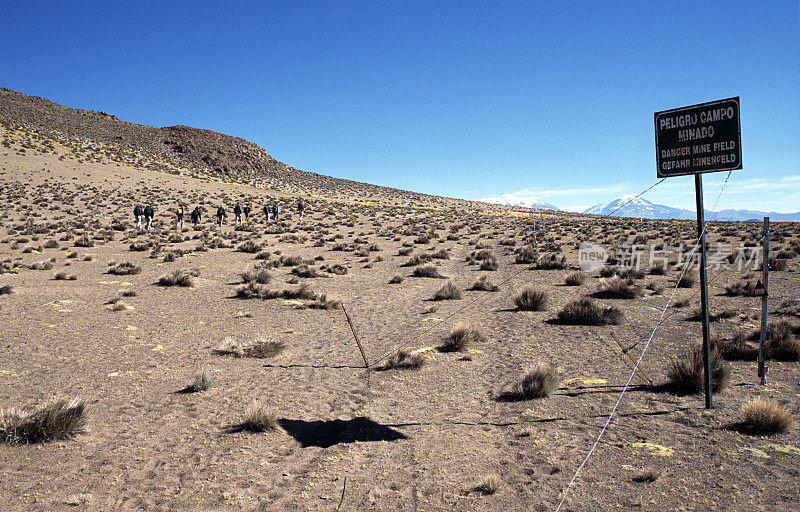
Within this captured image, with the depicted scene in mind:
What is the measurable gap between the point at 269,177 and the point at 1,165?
56.0 m

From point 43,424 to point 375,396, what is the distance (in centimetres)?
432

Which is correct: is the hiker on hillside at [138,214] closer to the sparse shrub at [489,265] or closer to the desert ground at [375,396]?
the desert ground at [375,396]

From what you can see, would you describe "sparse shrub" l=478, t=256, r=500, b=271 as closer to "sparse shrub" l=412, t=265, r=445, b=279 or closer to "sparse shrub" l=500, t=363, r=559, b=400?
"sparse shrub" l=412, t=265, r=445, b=279

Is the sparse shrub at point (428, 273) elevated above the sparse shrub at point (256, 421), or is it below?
above

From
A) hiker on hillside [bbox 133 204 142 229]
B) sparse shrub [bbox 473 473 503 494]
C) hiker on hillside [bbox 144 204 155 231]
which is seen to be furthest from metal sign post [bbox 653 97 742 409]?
hiker on hillside [bbox 133 204 142 229]

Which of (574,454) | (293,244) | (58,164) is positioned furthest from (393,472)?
(58,164)

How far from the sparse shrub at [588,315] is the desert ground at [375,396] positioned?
0.39 ft

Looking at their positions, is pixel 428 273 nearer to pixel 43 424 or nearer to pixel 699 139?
pixel 699 139

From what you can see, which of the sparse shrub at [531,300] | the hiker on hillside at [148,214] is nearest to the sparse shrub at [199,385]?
the sparse shrub at [531,300]

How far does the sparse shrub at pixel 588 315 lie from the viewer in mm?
10883

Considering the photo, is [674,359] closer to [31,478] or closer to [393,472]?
[393,472]

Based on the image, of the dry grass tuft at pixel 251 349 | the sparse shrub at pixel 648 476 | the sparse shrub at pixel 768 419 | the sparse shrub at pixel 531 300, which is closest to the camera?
the sparse shrub at pixel 648 476

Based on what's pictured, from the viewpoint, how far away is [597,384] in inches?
279

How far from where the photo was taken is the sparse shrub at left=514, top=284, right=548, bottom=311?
41.8ft
